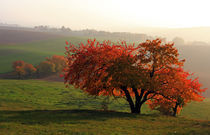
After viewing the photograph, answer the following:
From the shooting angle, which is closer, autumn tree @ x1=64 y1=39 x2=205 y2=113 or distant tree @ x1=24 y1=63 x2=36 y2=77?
autumn tree @ x1=64 y1=39 x2=205 y2=113

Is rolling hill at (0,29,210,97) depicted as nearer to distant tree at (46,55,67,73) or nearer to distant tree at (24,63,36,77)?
distant tree at (24,63,36,77)

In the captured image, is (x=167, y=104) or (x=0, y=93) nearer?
(x=167, y=104)

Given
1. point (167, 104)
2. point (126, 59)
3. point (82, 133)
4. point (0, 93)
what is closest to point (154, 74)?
point (126, 59)

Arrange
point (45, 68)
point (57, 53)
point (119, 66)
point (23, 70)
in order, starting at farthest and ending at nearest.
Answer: point (57, 53) → point (45, 68) → point (23, 70) → point (119, 66)

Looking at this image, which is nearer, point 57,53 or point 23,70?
point 23,70

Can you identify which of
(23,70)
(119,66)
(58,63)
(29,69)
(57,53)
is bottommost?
(29,69)

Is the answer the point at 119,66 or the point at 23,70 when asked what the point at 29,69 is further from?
the point at 119,66

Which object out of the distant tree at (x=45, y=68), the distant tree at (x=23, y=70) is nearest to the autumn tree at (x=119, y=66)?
the distant tree at (x=23, y=70)

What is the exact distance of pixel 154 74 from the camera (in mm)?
26391

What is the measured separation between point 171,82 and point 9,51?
124734 mm

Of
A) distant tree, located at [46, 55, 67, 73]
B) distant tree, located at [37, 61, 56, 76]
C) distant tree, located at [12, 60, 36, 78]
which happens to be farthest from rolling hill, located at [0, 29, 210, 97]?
distant tree, located at [37, 61, 56, 76]

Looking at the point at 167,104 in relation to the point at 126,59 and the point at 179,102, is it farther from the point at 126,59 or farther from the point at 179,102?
the point at 126,59

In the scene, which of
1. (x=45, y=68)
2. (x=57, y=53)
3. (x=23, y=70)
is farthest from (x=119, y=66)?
(x=57, y=53)

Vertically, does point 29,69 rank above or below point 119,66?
below
